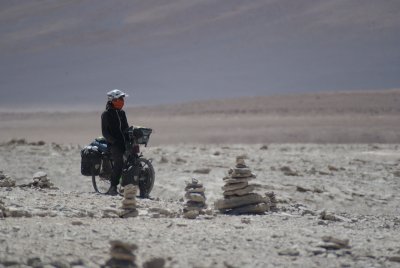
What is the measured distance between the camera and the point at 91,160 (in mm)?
9977

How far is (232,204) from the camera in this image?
835 centimetres

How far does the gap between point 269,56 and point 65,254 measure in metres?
52.1

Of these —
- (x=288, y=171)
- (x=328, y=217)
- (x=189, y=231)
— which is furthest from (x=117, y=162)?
(x=288, y=171)

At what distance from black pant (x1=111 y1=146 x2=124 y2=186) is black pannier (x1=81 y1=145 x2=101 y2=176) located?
0.36 m

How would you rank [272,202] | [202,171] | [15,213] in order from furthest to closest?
[202,171] < [272,202] < [15,213]

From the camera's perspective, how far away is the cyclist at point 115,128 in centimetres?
952

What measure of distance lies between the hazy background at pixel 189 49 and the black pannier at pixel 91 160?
39.1 metres

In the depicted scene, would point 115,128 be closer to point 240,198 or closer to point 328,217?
point 240,198

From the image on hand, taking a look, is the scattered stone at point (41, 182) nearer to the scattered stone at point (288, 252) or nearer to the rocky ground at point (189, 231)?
the rocky ground at point (189, 231)

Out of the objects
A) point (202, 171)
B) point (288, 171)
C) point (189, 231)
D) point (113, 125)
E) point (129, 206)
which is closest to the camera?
point (189, 231)

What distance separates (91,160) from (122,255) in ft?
15.5

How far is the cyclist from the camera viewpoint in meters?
9.52

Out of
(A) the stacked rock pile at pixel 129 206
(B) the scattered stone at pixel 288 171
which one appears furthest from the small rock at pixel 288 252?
(B) the scattered stone at pixel 288 171

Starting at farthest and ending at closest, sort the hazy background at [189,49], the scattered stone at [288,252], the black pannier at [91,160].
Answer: the hazy background at [189,49] → the black pannier at [91,160] → the scattered stone at [288,252]
